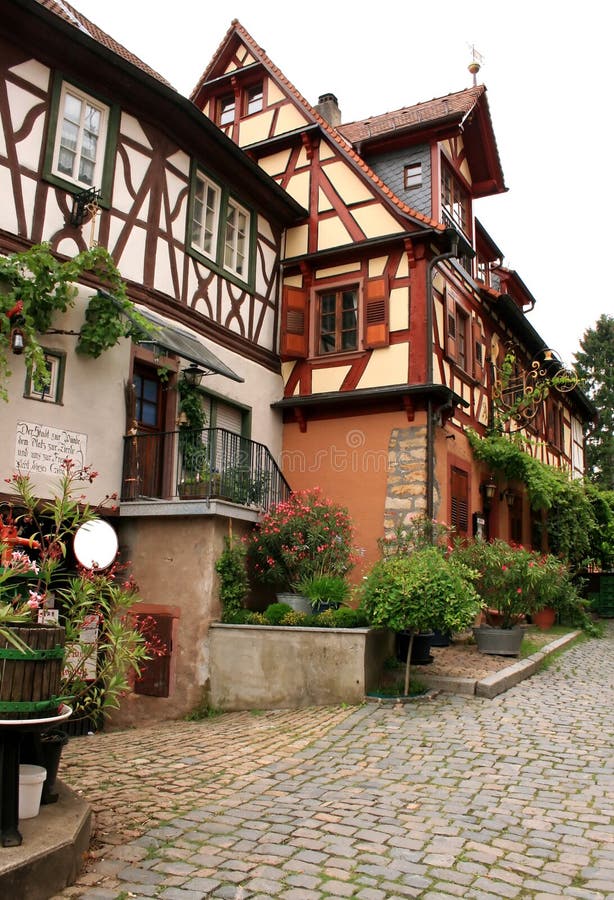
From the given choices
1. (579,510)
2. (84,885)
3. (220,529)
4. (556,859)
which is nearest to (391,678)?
(220,529)

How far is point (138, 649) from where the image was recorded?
484cm

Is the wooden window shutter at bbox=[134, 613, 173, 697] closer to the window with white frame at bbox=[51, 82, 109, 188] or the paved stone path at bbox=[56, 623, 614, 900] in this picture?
the paved stone path at bbox=[56, 623, 614, 900]

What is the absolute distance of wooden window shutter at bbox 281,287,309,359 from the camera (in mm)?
13359

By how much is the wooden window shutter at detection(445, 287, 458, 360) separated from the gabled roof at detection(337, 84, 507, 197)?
9.95 ft

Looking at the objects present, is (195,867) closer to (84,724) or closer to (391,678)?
(391,678)

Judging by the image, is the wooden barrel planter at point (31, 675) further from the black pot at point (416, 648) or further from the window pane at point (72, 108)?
the window pane at point (72, 108)

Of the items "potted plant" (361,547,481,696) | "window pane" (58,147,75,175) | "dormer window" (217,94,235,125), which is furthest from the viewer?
"dormer window" (217,94,235,125)

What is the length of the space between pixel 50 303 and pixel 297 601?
4842mm

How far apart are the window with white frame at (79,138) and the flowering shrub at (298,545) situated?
5074 mm

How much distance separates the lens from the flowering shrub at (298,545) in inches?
401

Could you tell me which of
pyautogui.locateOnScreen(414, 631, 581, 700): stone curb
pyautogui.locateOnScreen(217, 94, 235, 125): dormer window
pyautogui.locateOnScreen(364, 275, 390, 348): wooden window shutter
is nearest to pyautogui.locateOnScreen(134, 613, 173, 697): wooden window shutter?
pyautogui.locateOnScreen(414, 631, 581, 700): stone curb

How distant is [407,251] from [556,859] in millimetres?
10231

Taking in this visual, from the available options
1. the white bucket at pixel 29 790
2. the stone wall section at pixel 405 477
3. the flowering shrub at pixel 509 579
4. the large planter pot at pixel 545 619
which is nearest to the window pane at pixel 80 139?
the stone wall section at pixel 405 477

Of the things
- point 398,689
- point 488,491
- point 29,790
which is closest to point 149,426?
point 398,689
